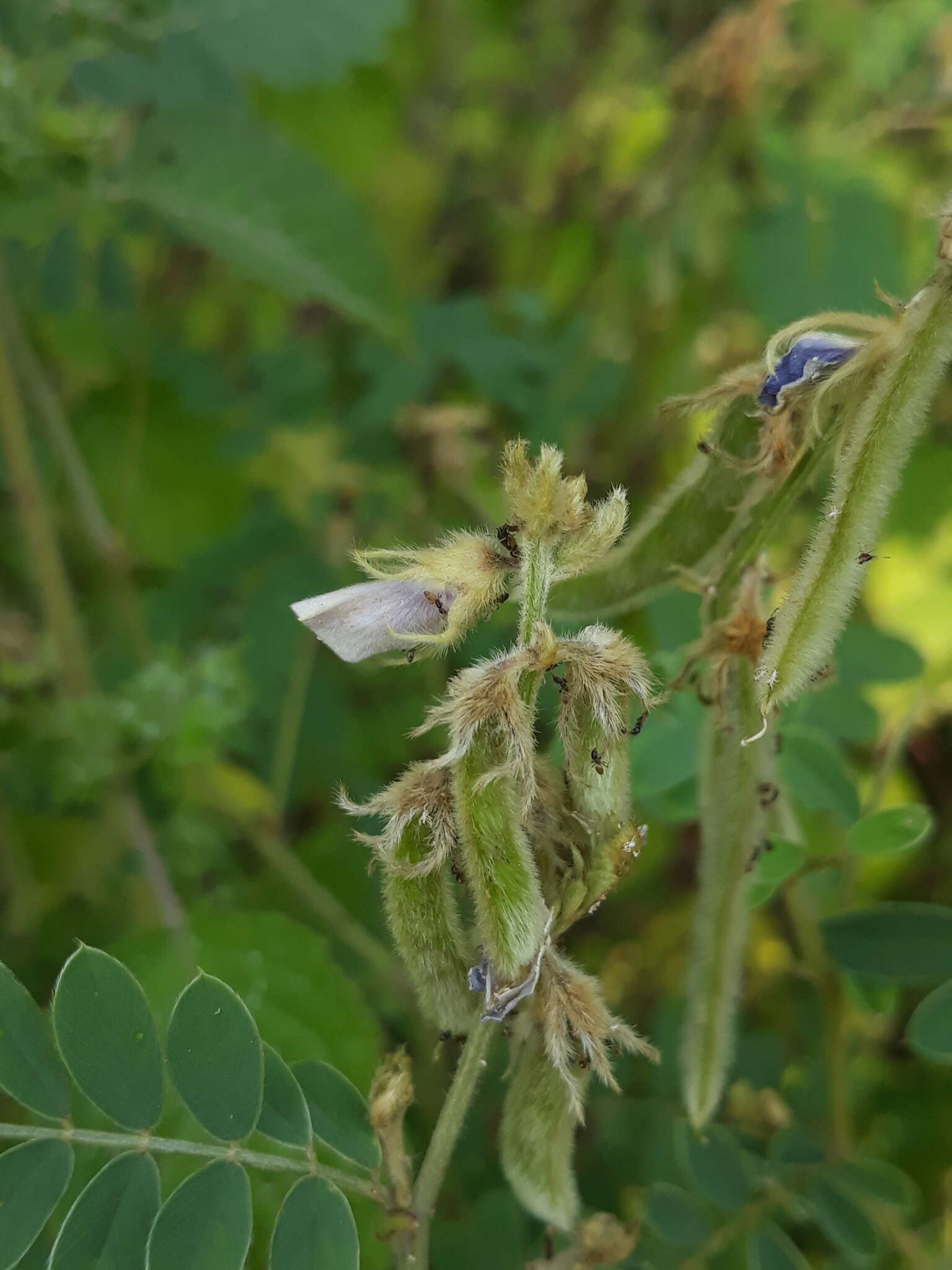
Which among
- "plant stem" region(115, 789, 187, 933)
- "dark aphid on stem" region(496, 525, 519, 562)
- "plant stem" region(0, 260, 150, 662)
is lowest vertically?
"plant stem" region(115, 789, 187, 933)

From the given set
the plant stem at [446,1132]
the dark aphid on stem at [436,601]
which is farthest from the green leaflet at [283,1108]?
the dark aphid on stem at [436,601]

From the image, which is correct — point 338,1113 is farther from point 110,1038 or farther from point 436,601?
point 436,601

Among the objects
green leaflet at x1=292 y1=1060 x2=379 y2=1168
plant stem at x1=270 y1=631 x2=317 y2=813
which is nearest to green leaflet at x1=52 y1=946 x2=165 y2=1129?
green leaflet at x1=292 y1=1060 x2=379 y2=1168

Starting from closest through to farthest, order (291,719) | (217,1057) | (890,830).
Answer: 1. (217,1057)
2. (890,830)
3. (291,719)

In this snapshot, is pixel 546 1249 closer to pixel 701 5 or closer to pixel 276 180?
pixel 276 180

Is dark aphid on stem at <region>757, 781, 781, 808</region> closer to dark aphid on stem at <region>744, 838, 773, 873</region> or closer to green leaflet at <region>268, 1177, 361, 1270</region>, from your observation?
dark aphid on stem at <region>744, 838, 773, 873</region>

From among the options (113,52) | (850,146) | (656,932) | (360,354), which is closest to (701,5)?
(850,146)

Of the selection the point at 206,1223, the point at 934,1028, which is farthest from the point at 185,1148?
the point at 934,1028
